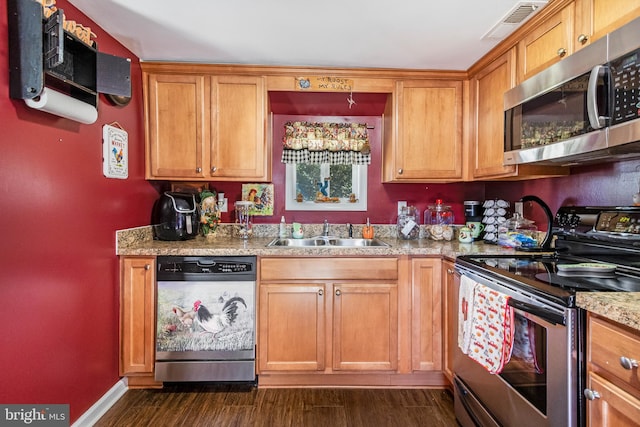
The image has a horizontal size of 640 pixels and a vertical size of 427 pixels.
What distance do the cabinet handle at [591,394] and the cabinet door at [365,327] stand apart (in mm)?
1180

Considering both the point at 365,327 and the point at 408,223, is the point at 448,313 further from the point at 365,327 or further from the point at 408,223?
the point at 408,223

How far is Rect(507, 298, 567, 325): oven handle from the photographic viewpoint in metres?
1.16

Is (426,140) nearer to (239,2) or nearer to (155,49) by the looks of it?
(239,2)

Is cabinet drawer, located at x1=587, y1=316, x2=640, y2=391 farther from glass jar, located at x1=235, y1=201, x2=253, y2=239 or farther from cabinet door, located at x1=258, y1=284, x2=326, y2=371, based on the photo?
glass jar, located at x1=235, y1=201, x2=253, y2=239

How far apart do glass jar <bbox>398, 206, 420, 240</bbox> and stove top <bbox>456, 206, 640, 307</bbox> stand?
81 centimetres

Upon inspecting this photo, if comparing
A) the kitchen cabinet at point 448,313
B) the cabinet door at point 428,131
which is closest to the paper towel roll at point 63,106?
the cabinet door at point 428,131

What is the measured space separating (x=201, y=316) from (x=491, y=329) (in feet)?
5.32

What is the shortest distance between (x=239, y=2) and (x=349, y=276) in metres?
1.63

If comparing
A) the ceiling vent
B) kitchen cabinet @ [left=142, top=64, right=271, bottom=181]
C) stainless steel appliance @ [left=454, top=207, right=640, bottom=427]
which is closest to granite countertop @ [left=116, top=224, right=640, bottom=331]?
stainless steel appliance @ [left=454, top=207, right=640, bottom=427]

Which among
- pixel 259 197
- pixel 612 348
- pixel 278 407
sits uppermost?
pixel 259 197

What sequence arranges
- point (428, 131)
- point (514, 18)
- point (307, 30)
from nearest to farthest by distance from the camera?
point (514, 18)
point (307, 30)
point (428, 131)

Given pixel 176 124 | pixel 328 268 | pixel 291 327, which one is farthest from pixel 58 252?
pixel 328 268

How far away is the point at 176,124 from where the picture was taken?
8.07 ft

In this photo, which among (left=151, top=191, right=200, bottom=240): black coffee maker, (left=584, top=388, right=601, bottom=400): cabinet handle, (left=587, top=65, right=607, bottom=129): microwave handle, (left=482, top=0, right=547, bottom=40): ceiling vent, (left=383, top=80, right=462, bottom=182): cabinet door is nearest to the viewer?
(left=584, top=388, right=601, bottom=400): cabinet handle
